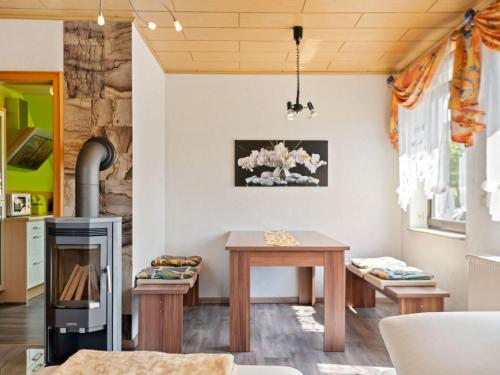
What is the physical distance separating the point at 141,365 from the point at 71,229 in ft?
4.62

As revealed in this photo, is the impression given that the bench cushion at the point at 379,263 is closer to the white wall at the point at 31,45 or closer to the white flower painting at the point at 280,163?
the white flower painting at the point at 280,163

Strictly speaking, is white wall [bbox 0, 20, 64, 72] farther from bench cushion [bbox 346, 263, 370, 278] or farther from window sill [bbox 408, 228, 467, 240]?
window sill [bbox 408, 228, 467, 240]

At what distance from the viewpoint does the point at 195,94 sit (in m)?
4.22

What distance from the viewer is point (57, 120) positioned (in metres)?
2.92

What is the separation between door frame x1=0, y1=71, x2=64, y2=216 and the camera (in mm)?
2910

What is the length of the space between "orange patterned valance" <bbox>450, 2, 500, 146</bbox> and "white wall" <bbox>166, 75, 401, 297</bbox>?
1.45 metres

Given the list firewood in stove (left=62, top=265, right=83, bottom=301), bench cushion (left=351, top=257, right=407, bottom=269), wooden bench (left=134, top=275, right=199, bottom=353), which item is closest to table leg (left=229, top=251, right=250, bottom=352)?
wooden bench (left=134, top=275, right=199, bottom=353)

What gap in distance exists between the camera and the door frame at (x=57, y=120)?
291 cm

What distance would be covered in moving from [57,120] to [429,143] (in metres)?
3.05

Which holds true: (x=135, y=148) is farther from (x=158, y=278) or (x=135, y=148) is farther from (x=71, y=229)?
(x=158, y=278)

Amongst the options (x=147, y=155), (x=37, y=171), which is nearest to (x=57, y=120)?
(x=147, y=155)

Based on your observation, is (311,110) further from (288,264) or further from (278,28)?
(288,264)

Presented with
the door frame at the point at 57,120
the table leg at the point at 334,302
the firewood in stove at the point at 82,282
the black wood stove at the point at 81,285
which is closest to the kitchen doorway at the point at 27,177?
the door frame at the point at 57,120

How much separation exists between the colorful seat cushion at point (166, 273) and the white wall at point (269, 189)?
3.14 ft
